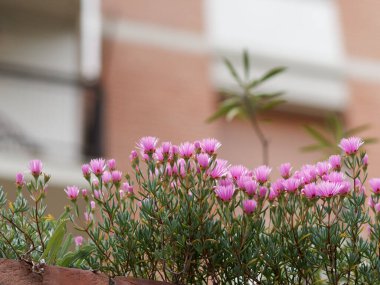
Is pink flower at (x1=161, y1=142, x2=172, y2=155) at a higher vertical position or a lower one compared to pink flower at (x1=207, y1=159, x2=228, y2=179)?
higher

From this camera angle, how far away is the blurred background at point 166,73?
36.9 feet

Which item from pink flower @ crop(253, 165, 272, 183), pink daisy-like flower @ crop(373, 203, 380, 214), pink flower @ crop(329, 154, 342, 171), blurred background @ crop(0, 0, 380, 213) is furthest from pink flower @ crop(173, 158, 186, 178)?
blurred background @ crop(0, 0, 380, 213)

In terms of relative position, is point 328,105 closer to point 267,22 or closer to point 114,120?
point 267,22

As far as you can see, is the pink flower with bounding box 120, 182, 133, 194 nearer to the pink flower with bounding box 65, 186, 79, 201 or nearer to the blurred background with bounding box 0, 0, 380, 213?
the pink flower with bounding box 65, 186, 79, 201

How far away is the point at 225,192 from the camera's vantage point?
271 cm

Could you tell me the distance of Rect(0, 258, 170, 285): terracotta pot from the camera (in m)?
2.58

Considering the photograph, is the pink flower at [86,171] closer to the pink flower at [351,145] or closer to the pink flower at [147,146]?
the pink flower at [147,146]

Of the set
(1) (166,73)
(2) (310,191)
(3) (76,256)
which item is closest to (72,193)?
(3) (76,256)

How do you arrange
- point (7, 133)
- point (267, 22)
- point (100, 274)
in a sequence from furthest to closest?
point (267, 22) < point (7, 133) < point (100, 274)

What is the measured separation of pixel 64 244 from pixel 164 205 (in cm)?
30

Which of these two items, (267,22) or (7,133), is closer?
(7,133)

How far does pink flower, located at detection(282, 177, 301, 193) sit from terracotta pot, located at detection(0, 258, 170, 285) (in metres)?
0.57

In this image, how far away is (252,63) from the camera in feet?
39.5

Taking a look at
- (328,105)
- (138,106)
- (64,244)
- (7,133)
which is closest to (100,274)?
(64,244)
